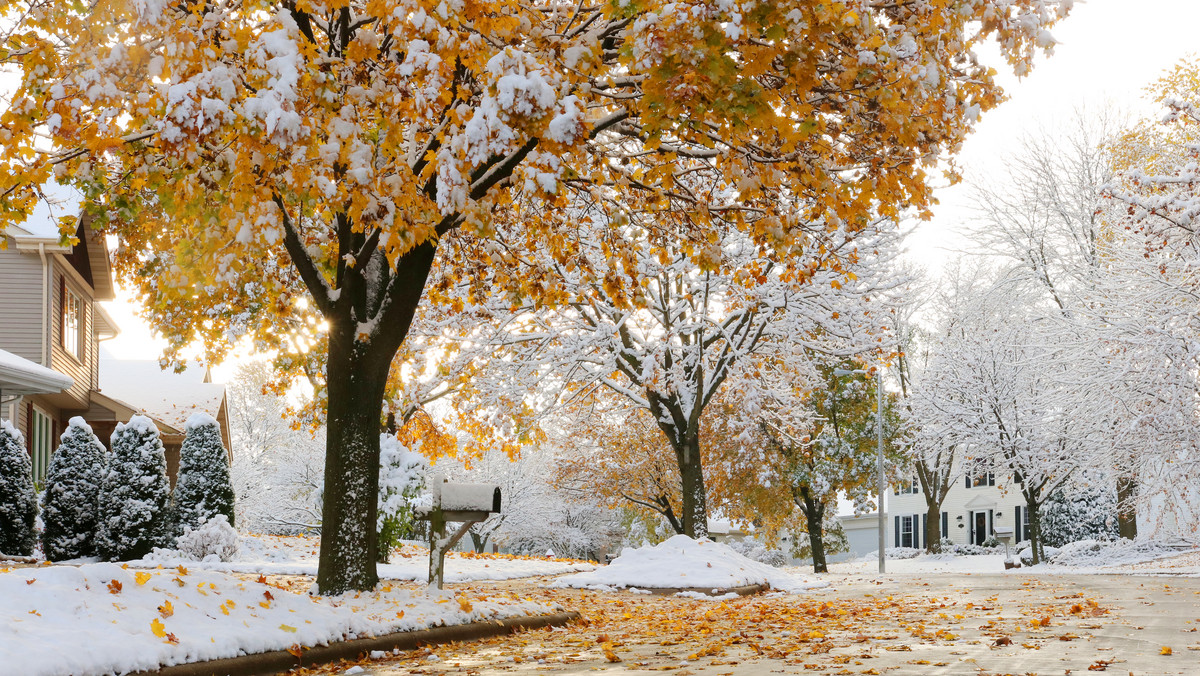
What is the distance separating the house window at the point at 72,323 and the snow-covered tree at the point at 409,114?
14.2 m

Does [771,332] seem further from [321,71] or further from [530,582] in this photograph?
[321,71]

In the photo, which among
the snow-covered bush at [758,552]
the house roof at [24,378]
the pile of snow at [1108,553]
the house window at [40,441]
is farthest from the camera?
the snow-covered bush at [758,552]

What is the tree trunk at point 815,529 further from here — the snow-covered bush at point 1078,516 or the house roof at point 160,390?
the house roof at point 160,390

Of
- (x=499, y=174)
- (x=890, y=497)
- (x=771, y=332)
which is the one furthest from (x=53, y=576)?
(x=890, y=497)

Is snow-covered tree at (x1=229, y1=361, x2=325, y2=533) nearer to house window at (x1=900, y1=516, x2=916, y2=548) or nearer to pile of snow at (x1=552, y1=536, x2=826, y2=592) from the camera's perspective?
pile of snow at (x1=552, y1=536, x2=826, y2=592)

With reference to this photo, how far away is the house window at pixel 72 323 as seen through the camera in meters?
23.7

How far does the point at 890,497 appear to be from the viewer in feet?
189

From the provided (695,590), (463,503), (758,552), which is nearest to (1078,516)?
(758,552)

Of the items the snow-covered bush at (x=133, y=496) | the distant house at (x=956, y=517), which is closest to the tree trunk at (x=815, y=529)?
the distant house at (x=956, y=517)

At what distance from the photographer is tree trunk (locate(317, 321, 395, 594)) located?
945cm

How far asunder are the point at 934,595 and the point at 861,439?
Result: 824 inches

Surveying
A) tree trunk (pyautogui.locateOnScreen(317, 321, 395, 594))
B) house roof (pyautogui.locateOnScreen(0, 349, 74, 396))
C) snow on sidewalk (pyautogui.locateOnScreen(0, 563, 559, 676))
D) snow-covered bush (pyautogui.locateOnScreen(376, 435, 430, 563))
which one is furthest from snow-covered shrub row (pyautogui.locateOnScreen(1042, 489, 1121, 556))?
snow on sidewalk (pyautogui.locateOnScreen(0, 563, 559, 676))

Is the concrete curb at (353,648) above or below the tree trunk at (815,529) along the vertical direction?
above

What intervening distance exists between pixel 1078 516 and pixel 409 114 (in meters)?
34.6
